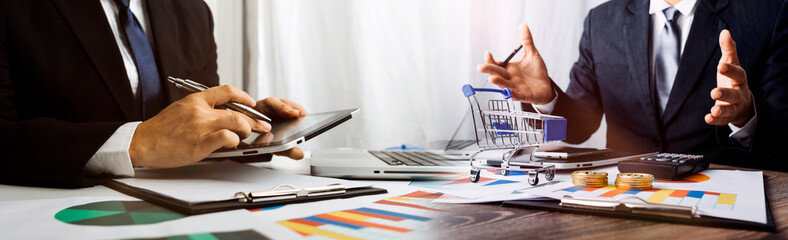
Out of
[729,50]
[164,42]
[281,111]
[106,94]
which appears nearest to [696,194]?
[729,50]

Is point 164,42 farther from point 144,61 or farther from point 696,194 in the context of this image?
point 696,194

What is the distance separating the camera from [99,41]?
1.11 meters

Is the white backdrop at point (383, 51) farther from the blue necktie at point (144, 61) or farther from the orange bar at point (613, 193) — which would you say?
the blue necktie at point (144, 61)

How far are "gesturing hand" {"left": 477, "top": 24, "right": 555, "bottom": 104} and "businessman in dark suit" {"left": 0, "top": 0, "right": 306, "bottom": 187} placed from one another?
356 millimetres

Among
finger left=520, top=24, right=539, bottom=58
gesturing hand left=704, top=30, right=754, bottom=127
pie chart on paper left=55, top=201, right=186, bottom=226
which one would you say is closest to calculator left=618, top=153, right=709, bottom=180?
gesturing hand left=704, top=30, right=754, bottom=127

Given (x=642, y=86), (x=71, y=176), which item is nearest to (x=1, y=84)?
(x=71, y=176)

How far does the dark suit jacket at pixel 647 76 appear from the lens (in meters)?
0.83

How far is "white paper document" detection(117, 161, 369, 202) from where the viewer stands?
55cm

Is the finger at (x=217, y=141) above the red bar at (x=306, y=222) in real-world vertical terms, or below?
above

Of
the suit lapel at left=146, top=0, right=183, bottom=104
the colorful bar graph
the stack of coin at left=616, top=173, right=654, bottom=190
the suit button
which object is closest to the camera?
the colorful bar graph

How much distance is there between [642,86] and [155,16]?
3.77 feet

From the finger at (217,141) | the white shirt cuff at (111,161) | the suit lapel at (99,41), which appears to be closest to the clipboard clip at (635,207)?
the finger at (217,141)

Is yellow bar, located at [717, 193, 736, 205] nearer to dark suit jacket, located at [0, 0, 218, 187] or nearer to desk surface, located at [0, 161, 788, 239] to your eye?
desk surface, located at [0, 161, 788, 239]

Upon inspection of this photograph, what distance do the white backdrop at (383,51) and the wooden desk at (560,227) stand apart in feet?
1.12
